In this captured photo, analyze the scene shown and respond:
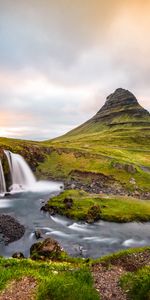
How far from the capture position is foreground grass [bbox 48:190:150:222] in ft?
163

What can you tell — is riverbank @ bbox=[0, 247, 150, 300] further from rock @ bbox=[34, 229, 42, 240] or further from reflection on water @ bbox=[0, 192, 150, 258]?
rock @ bbox=[34, 229, 42, 240]

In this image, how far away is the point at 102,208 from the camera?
53156 mm

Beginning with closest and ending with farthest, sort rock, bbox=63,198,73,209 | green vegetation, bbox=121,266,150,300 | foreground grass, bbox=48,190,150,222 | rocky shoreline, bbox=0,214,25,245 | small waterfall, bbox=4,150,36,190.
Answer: green vegetation, bbox=121,266,150,300 → rocky shoreline, bbox=0,214,25,245 → foreground grass, bbox=48,190,150,222 → rock, bbox=63,198,73,209 → small waterfall, bbox=4,150,36,190

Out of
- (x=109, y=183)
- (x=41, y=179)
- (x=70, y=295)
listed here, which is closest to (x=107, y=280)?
(x=70, y=295)

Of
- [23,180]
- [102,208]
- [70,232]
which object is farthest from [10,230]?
[23,180]

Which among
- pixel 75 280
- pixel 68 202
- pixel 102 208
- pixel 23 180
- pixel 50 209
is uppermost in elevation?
pixel 23 180

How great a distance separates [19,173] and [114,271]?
6183 cm

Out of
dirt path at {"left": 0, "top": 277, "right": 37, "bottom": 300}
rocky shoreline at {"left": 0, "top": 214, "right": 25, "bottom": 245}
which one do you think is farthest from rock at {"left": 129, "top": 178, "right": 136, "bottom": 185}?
dirt path at {"left": 0, "top": 277, "right": 37, "bottom": 300}

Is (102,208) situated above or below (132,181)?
below

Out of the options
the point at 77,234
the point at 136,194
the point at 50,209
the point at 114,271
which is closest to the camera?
the point at 114,271

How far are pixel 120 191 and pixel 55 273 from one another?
50662mm

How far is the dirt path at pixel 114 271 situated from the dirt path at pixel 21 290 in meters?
4.77

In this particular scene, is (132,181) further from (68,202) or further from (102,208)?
(68,202)

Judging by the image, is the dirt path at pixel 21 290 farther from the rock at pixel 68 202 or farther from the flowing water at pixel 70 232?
the rock at pixel 68 202
